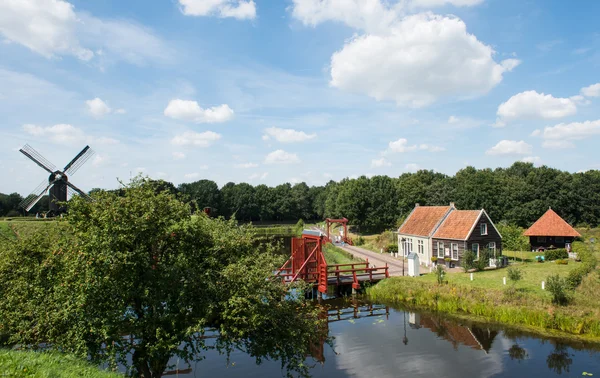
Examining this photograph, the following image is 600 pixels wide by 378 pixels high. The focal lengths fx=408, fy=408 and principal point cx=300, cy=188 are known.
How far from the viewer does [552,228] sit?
132 feet

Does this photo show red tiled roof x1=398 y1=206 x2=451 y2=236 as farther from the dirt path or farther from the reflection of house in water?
the reflection of house in water

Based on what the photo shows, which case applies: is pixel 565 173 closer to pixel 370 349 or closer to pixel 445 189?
pixel 445 189

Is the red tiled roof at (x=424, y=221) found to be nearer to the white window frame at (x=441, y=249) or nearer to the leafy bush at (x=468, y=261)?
the white window frame at (x=441, y=249)

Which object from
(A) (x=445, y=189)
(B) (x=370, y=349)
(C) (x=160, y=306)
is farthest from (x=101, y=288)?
(A) (x=445, y=189)

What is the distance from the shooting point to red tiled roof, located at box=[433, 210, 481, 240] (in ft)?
110

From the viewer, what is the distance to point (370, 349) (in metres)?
19.2

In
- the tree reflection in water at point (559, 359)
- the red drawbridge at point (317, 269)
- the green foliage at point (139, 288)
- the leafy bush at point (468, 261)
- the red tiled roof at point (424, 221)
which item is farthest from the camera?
the red tiled roof at point (424, 221)

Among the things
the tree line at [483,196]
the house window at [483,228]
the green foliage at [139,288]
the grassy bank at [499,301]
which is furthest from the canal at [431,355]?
the tree line at [483,196]

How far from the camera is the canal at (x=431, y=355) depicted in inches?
642

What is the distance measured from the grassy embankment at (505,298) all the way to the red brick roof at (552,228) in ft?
33.1

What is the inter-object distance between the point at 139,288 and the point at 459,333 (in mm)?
16368

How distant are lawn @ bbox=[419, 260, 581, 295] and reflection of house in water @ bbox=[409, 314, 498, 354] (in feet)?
13.6

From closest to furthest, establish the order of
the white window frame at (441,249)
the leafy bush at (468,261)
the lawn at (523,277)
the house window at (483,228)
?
the lawn at (523,277) → the leafy bush at (468,261) → the house window at (483,228) → the white window frame at (441,249)

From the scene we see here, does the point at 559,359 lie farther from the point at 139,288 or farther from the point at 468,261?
the point at 139,288
